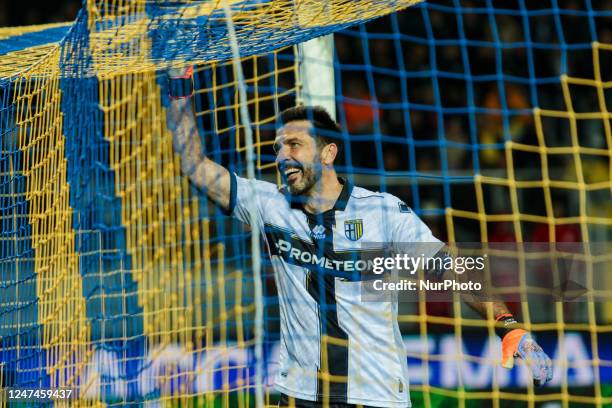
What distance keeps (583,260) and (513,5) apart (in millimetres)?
3365

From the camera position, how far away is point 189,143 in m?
3.24

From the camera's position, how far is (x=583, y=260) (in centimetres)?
435

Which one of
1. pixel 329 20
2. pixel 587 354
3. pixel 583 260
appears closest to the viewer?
pixel 329 20

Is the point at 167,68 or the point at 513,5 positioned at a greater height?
the point at 513,5

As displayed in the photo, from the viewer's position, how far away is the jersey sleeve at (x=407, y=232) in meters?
3.28

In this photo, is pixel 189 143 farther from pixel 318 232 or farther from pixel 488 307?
pixel 488 307

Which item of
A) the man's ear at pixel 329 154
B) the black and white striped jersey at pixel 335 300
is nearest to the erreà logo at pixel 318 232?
the black and white striped jersey at pixel 335 300

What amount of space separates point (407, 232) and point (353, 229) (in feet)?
0.69

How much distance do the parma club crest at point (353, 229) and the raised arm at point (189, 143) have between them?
48 cm

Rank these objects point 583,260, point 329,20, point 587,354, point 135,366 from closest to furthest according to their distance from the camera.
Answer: point 329,20, point 135,366, point 583,260, point 587,354

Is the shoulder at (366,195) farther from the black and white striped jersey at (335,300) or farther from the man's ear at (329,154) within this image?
the man's ear at (329,154)

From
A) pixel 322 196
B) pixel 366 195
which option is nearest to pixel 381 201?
pixel 366 195

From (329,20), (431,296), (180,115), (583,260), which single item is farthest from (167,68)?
(583,260)

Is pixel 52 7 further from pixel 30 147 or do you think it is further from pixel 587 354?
pixel 587 354
